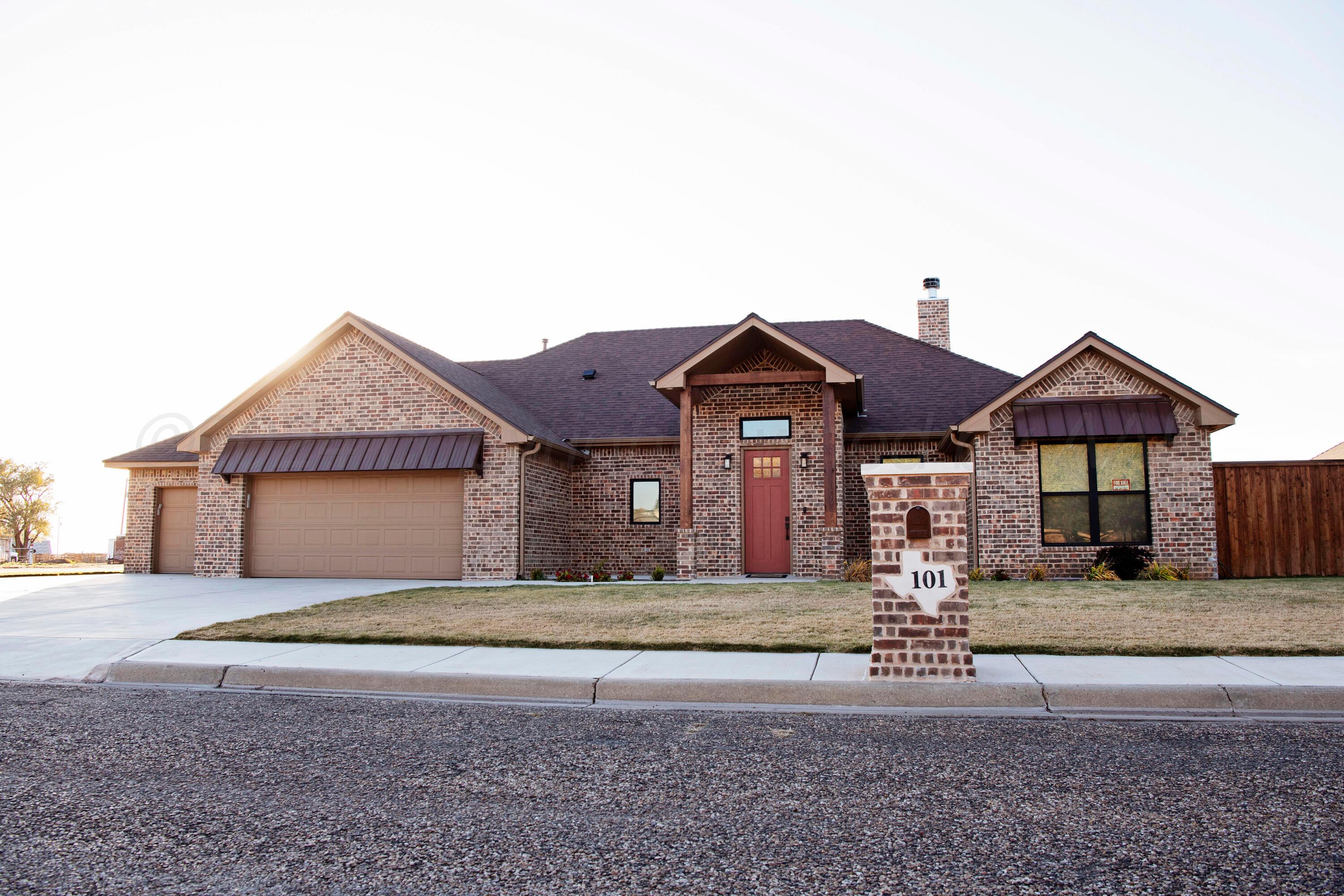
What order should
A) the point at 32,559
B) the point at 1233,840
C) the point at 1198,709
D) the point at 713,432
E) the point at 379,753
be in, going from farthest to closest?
the point at 32,559
the point at 713,432
the point at 1198,709
the point at 379,753
the point at 1233,840

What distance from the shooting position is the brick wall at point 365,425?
17.8 m

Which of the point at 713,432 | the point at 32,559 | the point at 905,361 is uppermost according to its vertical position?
the point at 905,361

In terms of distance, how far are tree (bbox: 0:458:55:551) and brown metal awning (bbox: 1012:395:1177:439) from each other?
4948cm

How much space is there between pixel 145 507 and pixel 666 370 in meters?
13.6

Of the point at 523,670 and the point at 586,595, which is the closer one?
the point at 523,670

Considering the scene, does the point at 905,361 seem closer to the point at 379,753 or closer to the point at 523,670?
the point at 523,670

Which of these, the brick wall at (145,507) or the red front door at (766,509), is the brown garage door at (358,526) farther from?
the red front door at (766,509)

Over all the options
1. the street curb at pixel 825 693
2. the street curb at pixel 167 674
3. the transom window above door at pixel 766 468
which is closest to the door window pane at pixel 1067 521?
the transom window above door at pixel 766 468

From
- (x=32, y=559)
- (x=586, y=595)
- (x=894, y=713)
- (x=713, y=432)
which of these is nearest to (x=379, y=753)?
(x=894, y=713)

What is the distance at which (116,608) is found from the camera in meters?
12.3

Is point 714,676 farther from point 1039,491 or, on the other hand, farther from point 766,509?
point 1039,491

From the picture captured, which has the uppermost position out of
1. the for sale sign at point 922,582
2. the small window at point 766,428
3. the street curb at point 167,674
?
the small window at point 766,428

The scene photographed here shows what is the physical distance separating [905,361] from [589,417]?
26.5 feet

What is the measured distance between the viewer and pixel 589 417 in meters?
21.2
